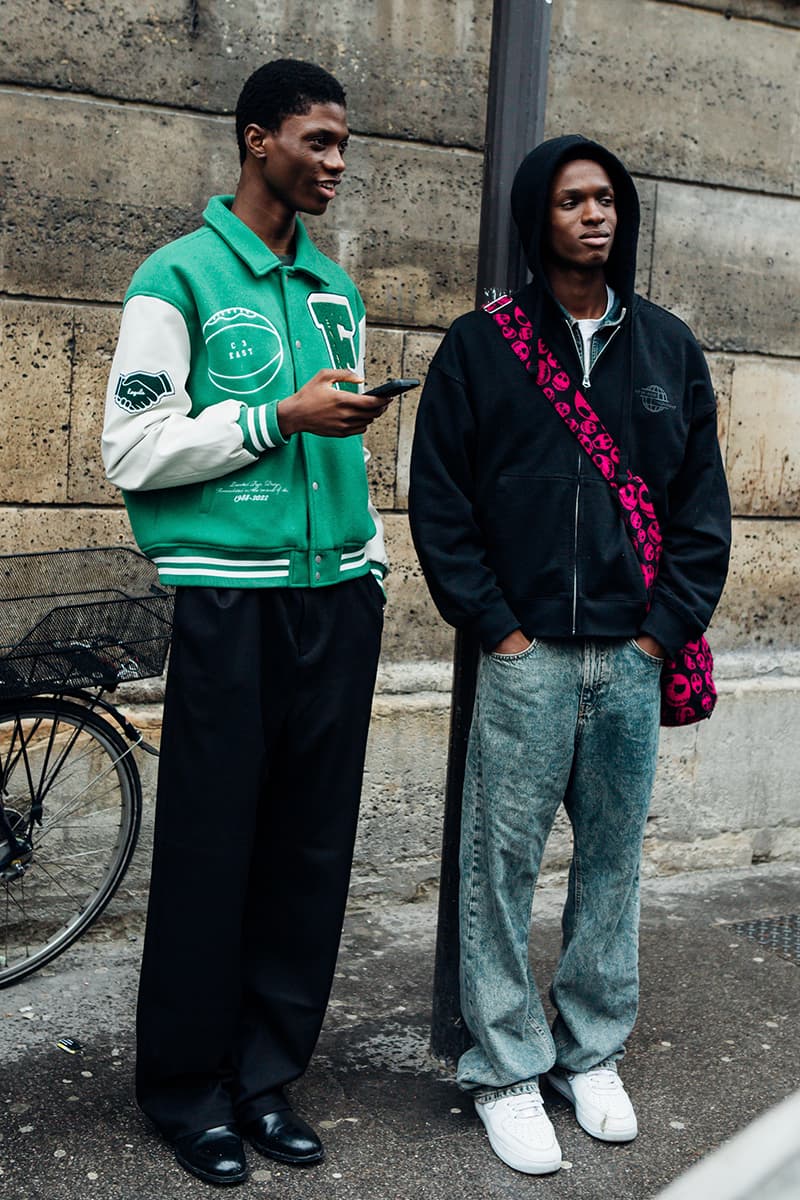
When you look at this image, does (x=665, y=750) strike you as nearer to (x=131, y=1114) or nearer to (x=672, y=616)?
(x=672, y=616)

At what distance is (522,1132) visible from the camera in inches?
124

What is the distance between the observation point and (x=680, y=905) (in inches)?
194

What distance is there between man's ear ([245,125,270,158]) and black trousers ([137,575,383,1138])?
913 mm

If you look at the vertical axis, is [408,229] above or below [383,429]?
above

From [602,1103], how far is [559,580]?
1212mm

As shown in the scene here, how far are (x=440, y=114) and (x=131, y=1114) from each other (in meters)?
3.20

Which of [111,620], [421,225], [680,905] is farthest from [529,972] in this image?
[421,225]

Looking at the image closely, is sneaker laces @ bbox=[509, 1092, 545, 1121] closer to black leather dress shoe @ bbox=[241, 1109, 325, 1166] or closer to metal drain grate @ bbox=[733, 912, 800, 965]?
black leather dress shoe @ bbox=[241, 1109, 325, 1166]

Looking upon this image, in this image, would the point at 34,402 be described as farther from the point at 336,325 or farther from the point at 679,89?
the point at 679,89

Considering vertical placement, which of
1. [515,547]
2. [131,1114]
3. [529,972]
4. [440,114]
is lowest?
[131,1114]

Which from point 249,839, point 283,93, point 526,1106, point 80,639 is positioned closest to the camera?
point 283,93

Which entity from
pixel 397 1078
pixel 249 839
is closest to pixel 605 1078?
pixel 397 1078

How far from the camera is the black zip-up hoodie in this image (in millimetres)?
3098

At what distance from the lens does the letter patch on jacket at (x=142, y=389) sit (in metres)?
2.89
